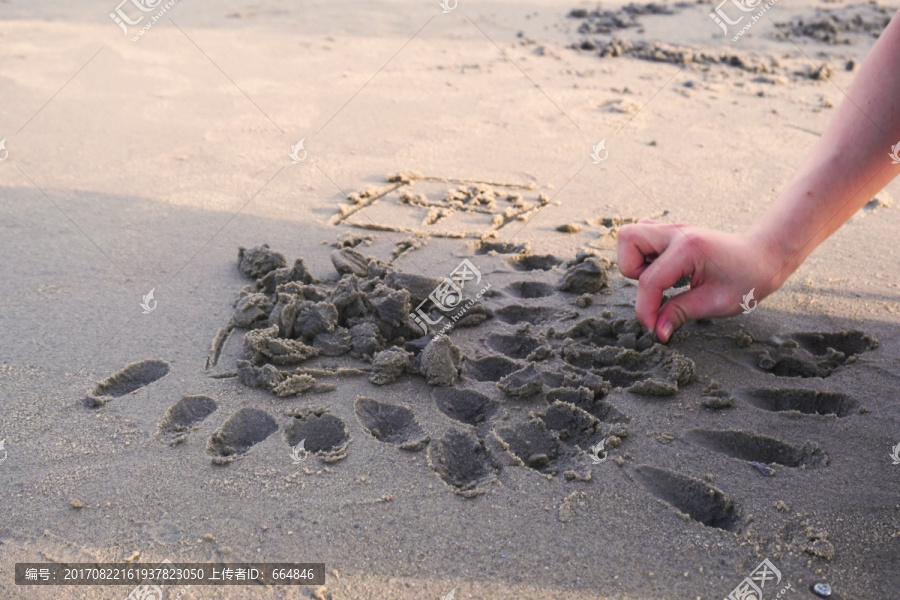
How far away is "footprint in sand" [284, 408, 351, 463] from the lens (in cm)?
194

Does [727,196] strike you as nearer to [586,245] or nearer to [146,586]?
[586,245]

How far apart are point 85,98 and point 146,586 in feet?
13.7

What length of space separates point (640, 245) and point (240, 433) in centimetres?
138

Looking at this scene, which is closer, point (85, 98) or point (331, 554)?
point (331, 554)

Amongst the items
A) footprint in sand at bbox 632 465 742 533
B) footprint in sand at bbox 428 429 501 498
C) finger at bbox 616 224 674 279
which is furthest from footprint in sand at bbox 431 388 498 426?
finger at bbox 616 224 674 279

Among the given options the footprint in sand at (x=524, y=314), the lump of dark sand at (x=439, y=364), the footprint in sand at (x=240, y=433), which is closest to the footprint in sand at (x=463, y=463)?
the lump of dark sand at (x=439, y=364)

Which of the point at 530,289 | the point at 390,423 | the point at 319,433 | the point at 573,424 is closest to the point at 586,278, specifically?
the point at 530,289

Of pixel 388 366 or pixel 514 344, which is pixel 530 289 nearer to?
pixel 514 344

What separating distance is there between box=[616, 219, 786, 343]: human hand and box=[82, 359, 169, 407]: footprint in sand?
5.03 ft

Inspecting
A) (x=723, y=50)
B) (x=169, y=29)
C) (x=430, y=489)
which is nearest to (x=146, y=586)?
(x=430, y=489)

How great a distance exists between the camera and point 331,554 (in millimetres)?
1628

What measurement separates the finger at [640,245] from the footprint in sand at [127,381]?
1.51 metres

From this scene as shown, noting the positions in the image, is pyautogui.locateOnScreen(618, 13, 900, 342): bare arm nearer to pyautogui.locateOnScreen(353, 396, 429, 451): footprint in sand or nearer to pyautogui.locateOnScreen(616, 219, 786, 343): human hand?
pyautogui.locateOnScreen(616, 219, 786, 343): human hand

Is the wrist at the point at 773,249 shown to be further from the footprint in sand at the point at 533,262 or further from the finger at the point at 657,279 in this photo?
the footprint in sand at the point at 533,262
